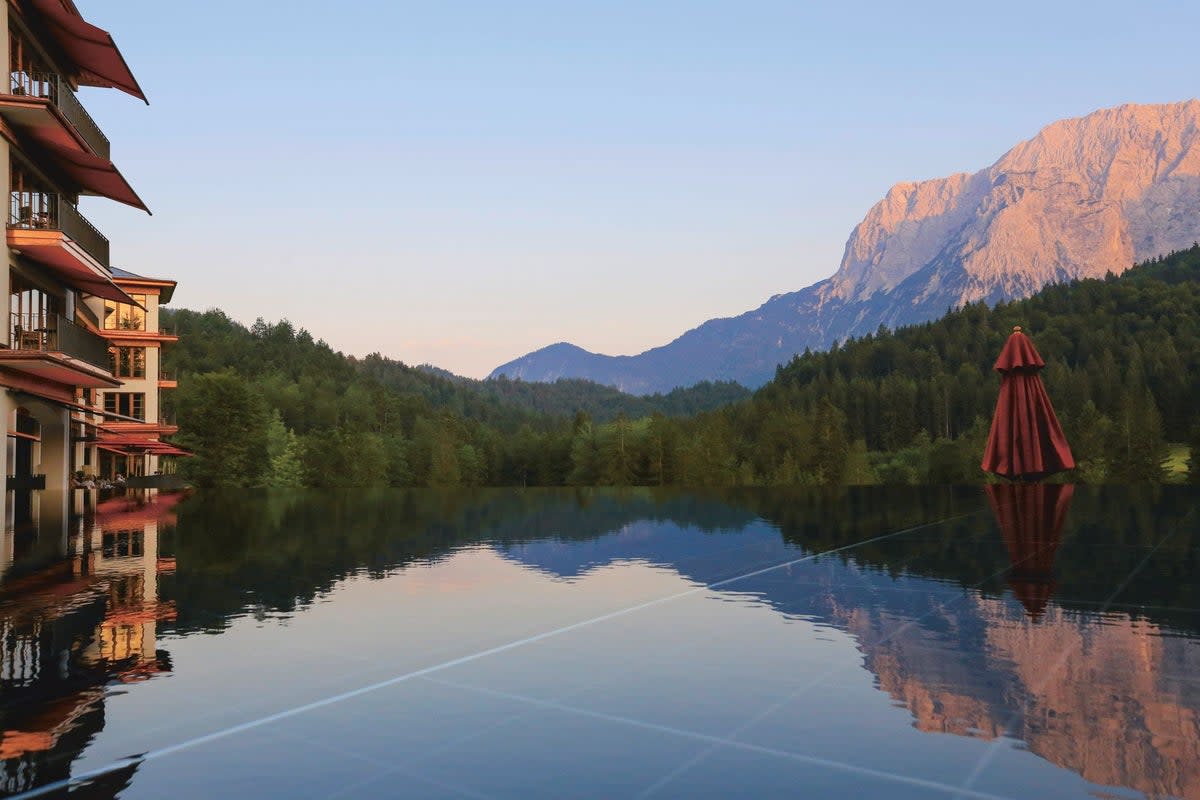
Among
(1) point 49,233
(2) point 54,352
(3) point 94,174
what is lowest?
(2) point 54,352

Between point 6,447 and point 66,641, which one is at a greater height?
point 6,447

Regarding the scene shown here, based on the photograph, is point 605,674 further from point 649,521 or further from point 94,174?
point 94,174

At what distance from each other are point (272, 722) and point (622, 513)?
18.0 m

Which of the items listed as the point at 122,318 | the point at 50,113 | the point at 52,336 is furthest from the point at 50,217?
the point at 122,318

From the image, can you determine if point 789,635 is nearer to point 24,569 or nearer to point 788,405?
point 24,569

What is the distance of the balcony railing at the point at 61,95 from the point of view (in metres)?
21.7

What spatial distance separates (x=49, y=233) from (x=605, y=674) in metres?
20.3

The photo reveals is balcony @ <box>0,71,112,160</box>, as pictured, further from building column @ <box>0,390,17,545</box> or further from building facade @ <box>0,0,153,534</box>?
building column @ <box>0,390,17,545</box>

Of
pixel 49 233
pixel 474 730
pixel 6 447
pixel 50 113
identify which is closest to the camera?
pixel 474 730

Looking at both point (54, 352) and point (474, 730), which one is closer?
point (474, 730)

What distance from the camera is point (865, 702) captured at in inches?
195

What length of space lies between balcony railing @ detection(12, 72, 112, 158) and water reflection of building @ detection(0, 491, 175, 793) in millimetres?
13318

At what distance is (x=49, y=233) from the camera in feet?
68.4

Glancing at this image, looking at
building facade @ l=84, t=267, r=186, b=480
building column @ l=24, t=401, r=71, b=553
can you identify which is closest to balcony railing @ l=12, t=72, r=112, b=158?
building column @ l=24, t=401, r=71, b=553
